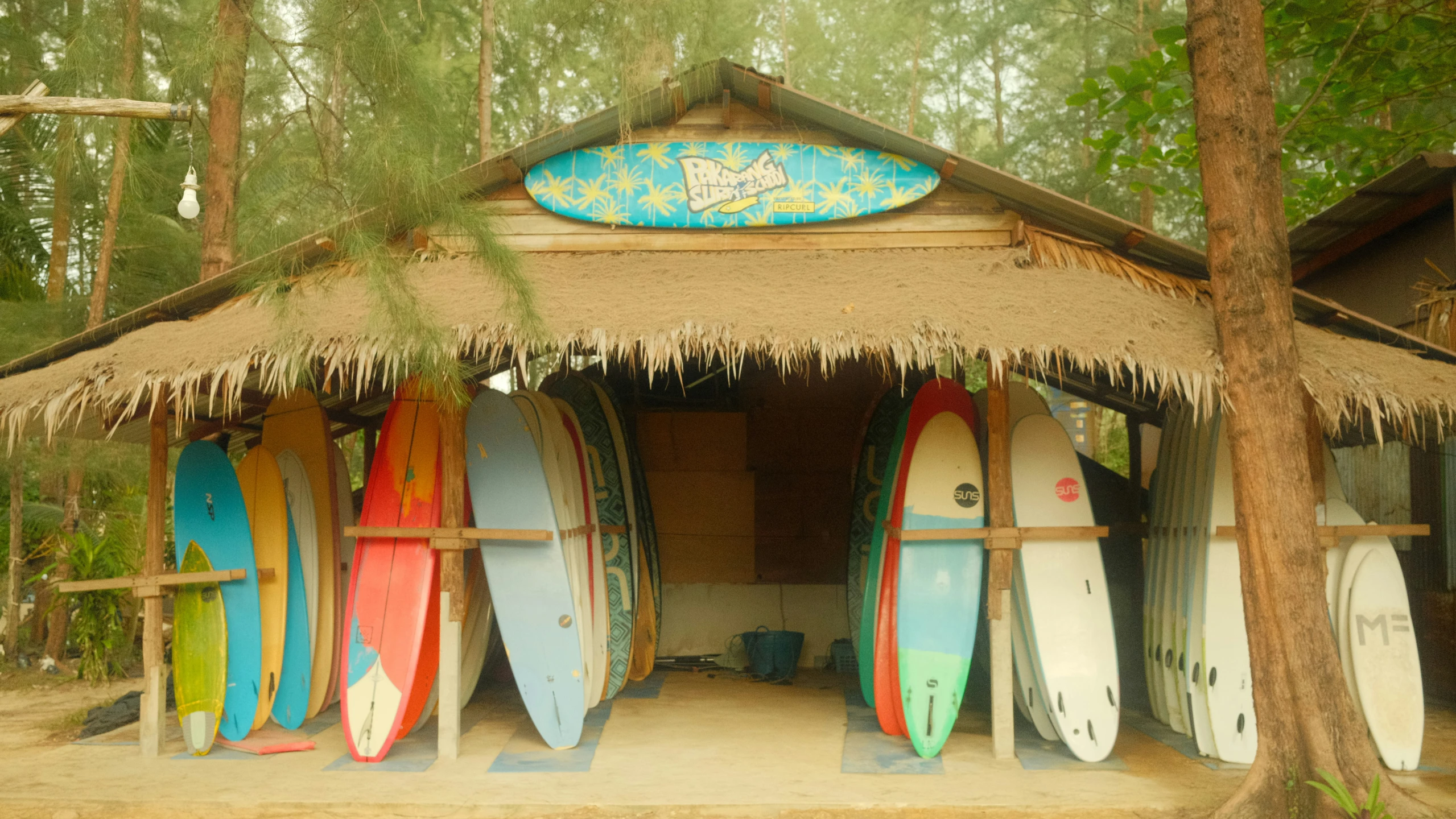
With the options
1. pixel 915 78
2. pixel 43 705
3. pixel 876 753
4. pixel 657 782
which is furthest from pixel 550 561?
pixel 915 78

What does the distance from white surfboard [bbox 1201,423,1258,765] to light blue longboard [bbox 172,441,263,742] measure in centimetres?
452

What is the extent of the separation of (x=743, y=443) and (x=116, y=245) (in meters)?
5.83

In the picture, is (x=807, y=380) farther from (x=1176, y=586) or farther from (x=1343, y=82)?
(x=1343, y=82)

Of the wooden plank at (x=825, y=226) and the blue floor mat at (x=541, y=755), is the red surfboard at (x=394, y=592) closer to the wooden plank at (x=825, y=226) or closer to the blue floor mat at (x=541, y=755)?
the blue floor mat at (x=541, y=755)

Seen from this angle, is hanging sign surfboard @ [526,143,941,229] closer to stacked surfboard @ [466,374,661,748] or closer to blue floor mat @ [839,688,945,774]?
stacked surfboard @ [466,374,661,748]

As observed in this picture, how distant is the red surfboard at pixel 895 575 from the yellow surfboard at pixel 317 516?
2993mm

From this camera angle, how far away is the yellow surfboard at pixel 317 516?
588cm

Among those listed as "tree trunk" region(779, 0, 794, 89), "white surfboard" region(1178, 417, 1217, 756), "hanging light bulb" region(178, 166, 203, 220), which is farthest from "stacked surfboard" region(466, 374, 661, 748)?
"tree trunk" region(779, 0, 794, 89)

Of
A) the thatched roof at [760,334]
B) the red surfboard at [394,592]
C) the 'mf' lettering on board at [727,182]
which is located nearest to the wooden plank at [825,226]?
the 'mf' lettering on board at [727,182]

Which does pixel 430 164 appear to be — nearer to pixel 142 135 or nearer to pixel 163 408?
pixel 163 408

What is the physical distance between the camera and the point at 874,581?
231 inches

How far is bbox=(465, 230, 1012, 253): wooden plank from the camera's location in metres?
5.75

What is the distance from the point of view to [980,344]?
14.8 feet

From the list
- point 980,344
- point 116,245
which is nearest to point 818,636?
point 980,344
